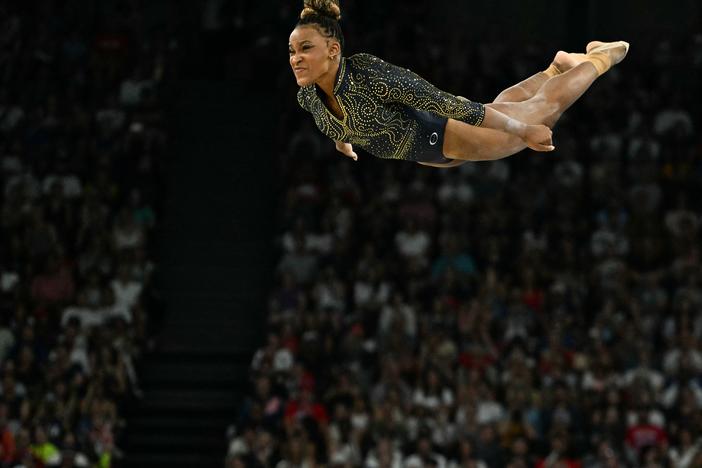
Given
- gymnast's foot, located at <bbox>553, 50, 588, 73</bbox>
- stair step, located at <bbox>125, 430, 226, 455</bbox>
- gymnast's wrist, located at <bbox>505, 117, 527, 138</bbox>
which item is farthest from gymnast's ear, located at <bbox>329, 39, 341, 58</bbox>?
stair step, located at <bbox>125, 430, 226, 455</bbox>

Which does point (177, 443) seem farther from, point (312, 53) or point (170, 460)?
point (312, 53)

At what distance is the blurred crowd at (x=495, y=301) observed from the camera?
12.7 meters

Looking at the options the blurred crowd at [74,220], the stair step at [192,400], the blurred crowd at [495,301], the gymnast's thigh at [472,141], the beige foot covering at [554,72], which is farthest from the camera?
the stair step at [192,400]

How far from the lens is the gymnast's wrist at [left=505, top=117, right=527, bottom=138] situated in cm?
672

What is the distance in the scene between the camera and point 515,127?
6793 millimetres

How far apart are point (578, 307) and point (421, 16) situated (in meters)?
6.16

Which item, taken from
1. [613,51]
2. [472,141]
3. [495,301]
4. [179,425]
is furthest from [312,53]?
[179,425]

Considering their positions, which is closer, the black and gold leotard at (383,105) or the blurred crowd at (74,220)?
the black and gold leotard at (383,105)

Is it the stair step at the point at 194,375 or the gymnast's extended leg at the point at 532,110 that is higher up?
the gymnast's extended leg at the point at 532,110

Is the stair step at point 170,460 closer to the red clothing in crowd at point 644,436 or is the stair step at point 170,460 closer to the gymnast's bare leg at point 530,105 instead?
the red clothing in crowd at point 644,436

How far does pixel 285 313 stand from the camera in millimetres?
14109

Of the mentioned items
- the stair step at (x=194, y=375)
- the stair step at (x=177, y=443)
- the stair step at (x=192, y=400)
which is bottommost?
the stair step at (x=177, y=443)

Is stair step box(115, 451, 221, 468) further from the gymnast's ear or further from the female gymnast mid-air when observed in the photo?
the gymnast's ear

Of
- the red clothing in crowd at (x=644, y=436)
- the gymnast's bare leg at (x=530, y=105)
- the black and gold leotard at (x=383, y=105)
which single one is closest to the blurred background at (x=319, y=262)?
the red clothing in crowd at (x=644, y=436)
